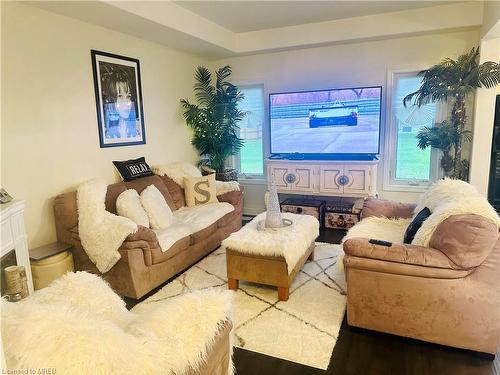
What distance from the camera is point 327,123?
4.62m

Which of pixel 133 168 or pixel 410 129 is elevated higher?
pixel 410 129

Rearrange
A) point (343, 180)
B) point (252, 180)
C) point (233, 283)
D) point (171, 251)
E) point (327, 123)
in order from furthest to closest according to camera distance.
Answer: point (252, 180)
point (327, 123)
point (343, 180)
point (171, 251)
point (233, 283)

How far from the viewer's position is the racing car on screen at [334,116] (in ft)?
14.7

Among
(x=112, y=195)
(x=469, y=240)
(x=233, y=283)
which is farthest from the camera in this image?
(x=112, y=195)

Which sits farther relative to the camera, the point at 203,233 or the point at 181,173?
the point at 181,173

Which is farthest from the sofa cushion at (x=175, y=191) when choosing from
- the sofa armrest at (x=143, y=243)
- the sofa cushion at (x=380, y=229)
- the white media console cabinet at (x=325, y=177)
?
the sofa cushion at (x=380, y=229)

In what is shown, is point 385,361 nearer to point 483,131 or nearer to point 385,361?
point 385,361

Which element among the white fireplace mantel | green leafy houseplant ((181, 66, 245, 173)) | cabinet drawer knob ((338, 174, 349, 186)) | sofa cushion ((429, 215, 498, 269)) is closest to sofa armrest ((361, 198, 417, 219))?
cabinet drawer knob ((338, 174, 349, 186))

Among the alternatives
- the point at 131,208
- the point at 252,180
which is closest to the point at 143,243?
the point at 131,208

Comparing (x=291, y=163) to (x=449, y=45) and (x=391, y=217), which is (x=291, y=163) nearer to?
(x=391, y=217)

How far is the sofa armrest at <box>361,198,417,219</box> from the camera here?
10.8ft

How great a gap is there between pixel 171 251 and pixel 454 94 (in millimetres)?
3404

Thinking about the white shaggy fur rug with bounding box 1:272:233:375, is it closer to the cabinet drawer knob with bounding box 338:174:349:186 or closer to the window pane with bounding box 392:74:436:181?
the cabinet drawer knob with bounding box 338:174:349:186

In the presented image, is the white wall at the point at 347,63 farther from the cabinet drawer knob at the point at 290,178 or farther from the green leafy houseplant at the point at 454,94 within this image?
the cabinet drawer knob at the point at 290,178
